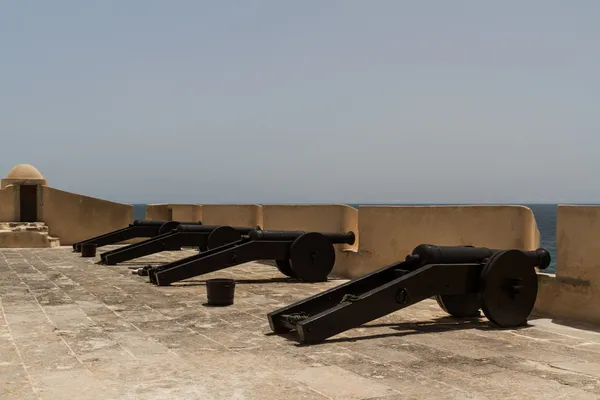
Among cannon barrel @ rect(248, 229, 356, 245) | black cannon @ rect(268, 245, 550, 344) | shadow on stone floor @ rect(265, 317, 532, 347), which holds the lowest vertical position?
shadow on stone floor @ rect(265, 317, 532, 347)

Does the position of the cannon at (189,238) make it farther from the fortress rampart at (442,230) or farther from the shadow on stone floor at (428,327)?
the shadow on stone floor at (428,327)

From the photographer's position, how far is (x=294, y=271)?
984cm

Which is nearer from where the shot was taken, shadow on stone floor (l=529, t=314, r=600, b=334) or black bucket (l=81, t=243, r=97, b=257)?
shadow on stone floor (l=529, t=314, r=600, b=334)

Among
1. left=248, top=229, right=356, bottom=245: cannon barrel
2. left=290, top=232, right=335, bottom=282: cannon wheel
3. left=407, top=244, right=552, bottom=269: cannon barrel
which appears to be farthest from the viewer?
left=290, top=232, right=335, bottom=282: cannon wheel

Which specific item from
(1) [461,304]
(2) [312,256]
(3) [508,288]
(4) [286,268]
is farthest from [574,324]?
(4) [286,268]

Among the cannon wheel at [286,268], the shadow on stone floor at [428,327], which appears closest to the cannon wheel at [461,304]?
the shadow on stone floor at [428,327]

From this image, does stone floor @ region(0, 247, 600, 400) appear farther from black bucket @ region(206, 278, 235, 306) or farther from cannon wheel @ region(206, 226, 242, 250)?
cannon wheel @ region(206, 226, 242, 250)

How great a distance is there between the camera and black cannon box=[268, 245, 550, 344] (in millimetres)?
5609

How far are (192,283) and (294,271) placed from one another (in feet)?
4.72

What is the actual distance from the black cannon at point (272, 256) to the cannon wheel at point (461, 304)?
339 cm

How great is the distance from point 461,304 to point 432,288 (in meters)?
0.88

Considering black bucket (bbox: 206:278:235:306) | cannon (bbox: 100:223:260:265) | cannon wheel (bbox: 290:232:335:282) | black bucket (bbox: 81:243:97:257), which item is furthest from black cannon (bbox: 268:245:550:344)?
black bucket (bbox: 81:243:97:257)

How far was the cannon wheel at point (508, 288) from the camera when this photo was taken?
6.07 meters

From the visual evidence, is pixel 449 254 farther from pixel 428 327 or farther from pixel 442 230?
pixel 442 230
